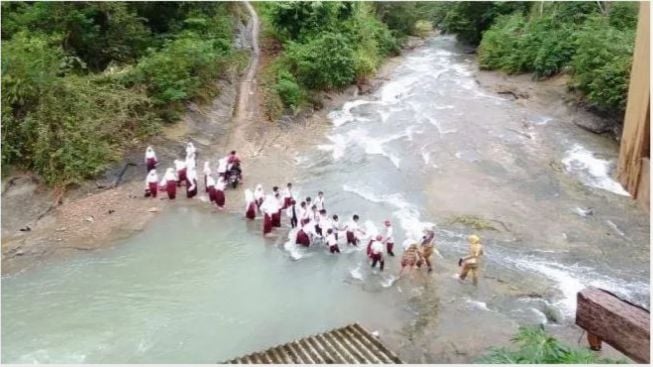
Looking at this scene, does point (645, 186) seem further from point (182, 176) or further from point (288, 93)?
point (288, 93)

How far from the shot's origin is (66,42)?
57.9 feet

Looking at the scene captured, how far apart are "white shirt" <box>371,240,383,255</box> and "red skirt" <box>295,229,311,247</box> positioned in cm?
158

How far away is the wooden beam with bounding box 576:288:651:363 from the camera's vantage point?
707cm

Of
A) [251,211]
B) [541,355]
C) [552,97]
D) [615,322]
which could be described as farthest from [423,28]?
[541,355]

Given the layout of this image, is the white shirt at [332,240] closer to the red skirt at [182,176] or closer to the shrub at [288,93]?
the red skirt at [182,176]

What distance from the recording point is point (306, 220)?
12.7 meters

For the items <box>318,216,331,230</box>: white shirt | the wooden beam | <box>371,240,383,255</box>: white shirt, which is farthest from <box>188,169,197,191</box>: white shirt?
the wooden beam

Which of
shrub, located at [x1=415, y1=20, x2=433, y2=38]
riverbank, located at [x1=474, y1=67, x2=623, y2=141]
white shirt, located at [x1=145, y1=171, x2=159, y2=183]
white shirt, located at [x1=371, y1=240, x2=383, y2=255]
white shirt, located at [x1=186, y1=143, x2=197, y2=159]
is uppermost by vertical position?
shrub, located at [x1=415, y1=20, x2=433, y2=38]

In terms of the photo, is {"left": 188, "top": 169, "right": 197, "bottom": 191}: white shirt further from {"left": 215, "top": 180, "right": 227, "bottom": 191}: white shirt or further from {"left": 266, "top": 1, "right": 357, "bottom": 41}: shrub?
{"left": 266, "top": 1, "right": 357, "bottom": 41}: shrub

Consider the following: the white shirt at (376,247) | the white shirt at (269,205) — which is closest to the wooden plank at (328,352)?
the white shirt at (376,247)

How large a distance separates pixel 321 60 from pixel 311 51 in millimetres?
460

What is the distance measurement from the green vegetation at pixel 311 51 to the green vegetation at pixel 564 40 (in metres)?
5.71

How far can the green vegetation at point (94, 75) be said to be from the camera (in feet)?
48.2

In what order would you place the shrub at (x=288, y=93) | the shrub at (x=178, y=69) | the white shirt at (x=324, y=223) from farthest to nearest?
the shrub at (x=288, y=93)
the shrub at (x=178, y=69)
the white shirt at (x=324, y=223)
